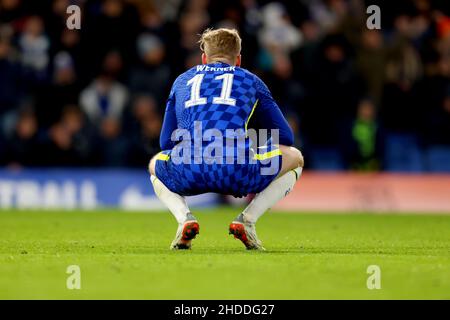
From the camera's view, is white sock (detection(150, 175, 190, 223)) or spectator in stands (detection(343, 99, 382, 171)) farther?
spectator in stands (detection(343, 99, 382, 171))

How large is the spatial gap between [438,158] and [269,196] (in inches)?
439

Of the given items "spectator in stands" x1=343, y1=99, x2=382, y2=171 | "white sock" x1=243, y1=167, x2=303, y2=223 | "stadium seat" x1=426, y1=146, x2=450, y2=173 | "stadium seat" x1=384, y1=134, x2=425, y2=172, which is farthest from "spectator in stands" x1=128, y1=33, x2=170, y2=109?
"white sock" x1=243, y1=167, x2=303, y2=223

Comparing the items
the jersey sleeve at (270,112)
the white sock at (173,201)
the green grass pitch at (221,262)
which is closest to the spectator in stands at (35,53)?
the green grass pitch at (221,262)

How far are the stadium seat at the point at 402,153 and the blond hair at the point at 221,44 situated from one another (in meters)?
11.2

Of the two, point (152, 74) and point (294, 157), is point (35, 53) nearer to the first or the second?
point (152, 74)

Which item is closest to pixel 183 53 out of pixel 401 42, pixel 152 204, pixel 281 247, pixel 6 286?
pixel 152 204

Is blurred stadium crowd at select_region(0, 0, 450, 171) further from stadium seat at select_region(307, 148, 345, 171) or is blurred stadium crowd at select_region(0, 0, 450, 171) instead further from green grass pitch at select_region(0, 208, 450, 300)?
green grass pitch at select_region(0, 208, 450, 300)

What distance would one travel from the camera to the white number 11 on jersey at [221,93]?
9.09m

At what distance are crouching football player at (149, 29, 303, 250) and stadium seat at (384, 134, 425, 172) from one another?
35.6 ft

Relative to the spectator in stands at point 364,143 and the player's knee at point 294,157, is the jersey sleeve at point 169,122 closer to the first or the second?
the player's knee at point 294,157

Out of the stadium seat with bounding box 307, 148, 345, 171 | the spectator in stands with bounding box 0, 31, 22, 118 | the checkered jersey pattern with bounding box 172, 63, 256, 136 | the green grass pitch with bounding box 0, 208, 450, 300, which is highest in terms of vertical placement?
the spectator in stands with bounding box 0, 31, 22, 118

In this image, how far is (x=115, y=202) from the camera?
18.7 meters

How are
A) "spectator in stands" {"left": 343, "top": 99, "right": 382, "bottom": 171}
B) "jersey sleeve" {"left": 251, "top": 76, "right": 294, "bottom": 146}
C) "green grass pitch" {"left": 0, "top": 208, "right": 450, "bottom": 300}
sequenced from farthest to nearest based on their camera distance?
"spectator in stands" {"left": 343, "top": 99, "right": 382, "bottom": 171} → "jersey sleeve" {"left": 251, "top": 76, "right": 294, "bottom": 146} → "green grass pitch" {"left": 0, "top": 208, "right": 450, "bottom": 300}

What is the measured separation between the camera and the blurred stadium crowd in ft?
61.9
